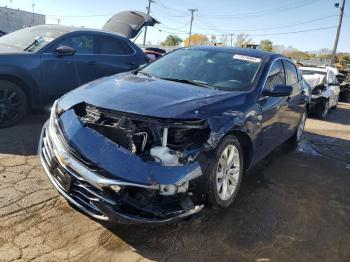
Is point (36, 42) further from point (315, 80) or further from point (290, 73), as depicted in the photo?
point (315, 80)

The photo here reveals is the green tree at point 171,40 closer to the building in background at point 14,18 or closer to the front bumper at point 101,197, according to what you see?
the building in background at point 14,18

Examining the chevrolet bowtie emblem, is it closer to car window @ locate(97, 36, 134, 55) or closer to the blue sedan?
the blue sedan

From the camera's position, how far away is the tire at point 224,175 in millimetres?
3244

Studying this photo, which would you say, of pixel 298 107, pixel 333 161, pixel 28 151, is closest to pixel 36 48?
pixel 28 151

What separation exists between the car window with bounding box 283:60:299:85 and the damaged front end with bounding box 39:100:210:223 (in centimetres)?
280

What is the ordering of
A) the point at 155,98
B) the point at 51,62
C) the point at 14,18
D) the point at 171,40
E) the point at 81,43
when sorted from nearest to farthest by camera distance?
the point at 155,98 < the point at 51,62 < the point at 81,43 < the point at 14,18 < the point at 171,40

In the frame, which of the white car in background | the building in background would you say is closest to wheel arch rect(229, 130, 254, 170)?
the white car in background

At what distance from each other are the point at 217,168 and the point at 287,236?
3.22ft

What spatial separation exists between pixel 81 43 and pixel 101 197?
14.6 ft

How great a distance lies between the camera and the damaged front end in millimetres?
2820

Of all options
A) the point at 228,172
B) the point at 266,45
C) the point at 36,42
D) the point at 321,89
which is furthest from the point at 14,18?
the point at 228,172

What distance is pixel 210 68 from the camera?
4.57m

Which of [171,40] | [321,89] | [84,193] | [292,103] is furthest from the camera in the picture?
[171,40]

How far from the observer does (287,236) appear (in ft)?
11.6
